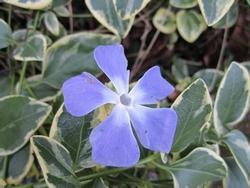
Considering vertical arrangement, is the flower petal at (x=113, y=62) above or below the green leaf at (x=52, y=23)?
above

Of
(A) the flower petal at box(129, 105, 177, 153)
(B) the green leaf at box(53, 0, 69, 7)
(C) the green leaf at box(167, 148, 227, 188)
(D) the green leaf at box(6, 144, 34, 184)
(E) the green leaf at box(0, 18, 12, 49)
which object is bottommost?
(D) the green leaf at box(6, 144, 34, 184)

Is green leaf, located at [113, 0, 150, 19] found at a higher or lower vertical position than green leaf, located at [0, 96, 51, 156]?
higher

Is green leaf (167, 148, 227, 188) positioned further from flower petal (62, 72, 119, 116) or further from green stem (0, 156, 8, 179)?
green stem (0, 156, 8, 179)

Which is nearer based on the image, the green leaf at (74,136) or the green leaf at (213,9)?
the green leaf at (74,136)

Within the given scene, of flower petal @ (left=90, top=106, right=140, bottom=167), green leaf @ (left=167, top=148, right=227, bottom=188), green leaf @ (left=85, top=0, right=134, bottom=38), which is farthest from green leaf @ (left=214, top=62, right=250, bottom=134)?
flower petal @ (left=90, top=106, right=140, bottom=167)

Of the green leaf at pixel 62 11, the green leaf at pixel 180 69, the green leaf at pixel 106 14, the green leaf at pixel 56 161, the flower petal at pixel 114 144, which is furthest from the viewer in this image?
the green leaf at pixel 180 69

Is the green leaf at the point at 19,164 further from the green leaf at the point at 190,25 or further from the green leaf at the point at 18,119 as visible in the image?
the green leaf at the point at 190,25

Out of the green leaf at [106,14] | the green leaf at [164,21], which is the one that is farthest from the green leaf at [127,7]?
the green leaf at [164,21]

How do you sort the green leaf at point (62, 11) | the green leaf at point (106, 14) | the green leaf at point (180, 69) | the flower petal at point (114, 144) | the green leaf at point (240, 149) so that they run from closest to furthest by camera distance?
1. the flower petal at point (114, 144)
2. the green leaf at point (240, 149)
3. the green leaf at point (106, 14)
4. the green leaf at point (62, 11)
5. the green leaf at point (180, 69)
